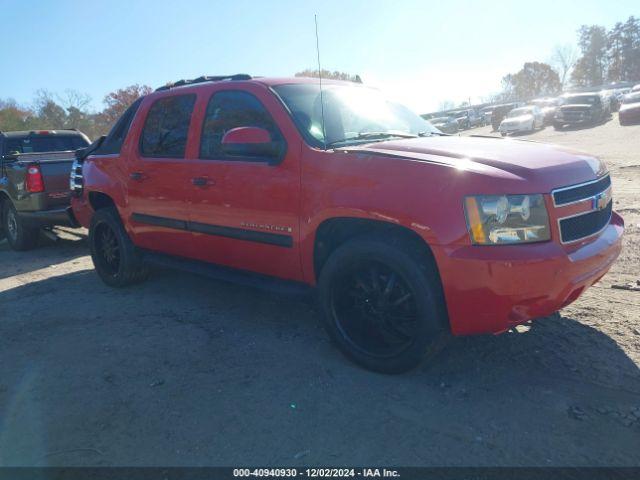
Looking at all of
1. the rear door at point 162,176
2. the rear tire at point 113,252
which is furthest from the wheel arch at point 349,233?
the rear tire at point 113,252

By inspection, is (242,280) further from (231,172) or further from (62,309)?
(62,309)

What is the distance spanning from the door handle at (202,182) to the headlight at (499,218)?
212 centimetres

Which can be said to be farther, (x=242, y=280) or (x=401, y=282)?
(x=242, y=280)

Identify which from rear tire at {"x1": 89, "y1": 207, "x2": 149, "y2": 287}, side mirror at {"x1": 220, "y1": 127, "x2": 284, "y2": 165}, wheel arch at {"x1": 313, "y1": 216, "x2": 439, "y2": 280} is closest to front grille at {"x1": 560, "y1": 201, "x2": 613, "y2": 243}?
wheel arch at {"x1": 313, "y1": 216, "x2": 439, "y2": 280}


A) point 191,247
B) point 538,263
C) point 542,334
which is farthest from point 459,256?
point 191,247

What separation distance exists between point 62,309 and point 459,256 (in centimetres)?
405

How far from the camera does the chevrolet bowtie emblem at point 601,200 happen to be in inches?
119

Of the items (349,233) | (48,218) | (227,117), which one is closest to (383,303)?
(349,233)

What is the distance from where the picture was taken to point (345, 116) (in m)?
3.79

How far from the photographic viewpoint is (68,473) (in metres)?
2.49

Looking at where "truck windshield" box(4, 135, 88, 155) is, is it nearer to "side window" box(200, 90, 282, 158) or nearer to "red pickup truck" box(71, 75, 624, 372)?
"red pickup truck" box(71, 75, 624, 372)

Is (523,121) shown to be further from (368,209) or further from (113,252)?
(368,209)

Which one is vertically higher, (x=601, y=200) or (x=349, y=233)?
(x=601, y=200)

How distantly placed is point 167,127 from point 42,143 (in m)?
5.94
